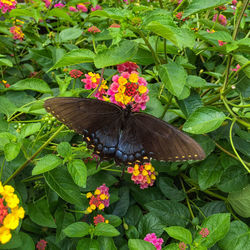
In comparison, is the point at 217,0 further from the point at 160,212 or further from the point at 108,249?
the point at 108,249

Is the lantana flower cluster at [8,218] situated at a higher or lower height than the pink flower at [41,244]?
higher

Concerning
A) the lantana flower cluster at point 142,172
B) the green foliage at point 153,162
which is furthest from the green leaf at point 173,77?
the lantana flower cluster at point 142,172

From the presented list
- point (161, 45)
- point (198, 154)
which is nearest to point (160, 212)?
point (198, 154)

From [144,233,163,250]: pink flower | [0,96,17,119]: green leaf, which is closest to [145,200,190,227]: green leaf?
[144,233,163,250]: pink flower

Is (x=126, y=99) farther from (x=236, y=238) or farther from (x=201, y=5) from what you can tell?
(x=236, y=238)

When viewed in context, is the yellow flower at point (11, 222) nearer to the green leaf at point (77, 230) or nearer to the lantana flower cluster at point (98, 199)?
the green leaf at point (77, 230)

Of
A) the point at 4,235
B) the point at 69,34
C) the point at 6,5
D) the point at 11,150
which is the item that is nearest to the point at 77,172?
the point at 11,150
